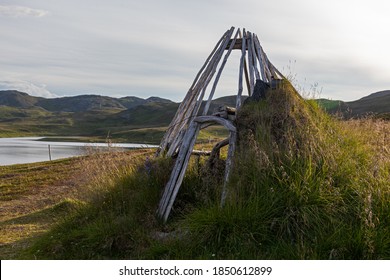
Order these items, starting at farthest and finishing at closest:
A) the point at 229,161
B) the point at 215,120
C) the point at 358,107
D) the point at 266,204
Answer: the point at 358,107
the point at 215,120
the point at 229,161
the point at 266,204

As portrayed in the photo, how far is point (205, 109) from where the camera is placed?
6613 mm

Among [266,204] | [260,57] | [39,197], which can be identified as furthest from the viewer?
[39,197]

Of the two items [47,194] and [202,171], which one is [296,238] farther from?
[47,194]

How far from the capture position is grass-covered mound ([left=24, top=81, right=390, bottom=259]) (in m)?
4.20

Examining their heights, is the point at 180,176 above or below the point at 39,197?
above

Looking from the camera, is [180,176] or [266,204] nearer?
[266,204]

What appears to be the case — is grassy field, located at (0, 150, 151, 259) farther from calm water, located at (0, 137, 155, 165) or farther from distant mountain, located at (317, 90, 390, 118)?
distant mountain, located at (317, 90, 390, 118)

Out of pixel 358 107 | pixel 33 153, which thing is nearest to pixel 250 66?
pixel 33 153

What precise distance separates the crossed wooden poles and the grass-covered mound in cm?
26

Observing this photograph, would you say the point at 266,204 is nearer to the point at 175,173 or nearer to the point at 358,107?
the point at 175,173

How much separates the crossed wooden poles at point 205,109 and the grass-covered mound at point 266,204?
10.2 inches

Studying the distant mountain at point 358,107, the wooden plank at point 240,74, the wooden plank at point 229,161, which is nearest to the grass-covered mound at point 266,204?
the wooden plank at point 229,161

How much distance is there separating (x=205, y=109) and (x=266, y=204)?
2.61 m
